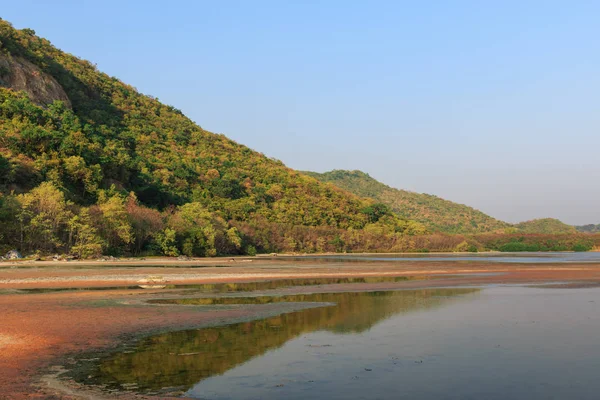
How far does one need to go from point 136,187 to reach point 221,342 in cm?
9441

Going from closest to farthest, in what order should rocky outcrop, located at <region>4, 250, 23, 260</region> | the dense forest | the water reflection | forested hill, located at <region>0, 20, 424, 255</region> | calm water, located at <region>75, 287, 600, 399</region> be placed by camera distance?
calm water, located at <region>75, 287, 600, 399</region>, the water reflection, rocky outcrop, located at <region>4, 250, 23, 260</region>, the dense forest, forested hill, located at <region>0, 20, 424, 255</region>

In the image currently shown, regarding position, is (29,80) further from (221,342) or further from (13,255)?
(221,342)

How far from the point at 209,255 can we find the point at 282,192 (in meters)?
57.3

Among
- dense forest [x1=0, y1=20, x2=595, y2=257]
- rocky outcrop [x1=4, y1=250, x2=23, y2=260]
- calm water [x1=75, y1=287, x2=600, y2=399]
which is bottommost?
calm water [x1=75, y1=287, x2=600, y2=399]

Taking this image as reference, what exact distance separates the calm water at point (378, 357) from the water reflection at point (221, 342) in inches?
1.5

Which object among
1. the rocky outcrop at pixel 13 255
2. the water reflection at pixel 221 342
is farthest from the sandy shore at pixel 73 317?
the rocky outcrop at pixel 13 255

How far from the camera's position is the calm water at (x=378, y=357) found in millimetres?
11875

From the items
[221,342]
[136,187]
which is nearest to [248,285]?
[221,342]

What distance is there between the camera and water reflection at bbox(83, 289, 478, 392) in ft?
41.5

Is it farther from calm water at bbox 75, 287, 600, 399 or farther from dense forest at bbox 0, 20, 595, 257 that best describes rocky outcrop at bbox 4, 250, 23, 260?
calm water at bbox 75, 287, 600, 399

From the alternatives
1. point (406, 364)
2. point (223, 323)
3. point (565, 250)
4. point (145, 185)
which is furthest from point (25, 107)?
point (565, 250)

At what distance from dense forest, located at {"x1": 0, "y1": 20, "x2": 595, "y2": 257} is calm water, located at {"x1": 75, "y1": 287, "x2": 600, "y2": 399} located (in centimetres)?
4867

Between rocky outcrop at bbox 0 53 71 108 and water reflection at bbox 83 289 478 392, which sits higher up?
rocky outcrop at bbox 0 53 71 108

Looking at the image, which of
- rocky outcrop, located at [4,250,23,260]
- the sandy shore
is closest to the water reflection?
the sandy shore
